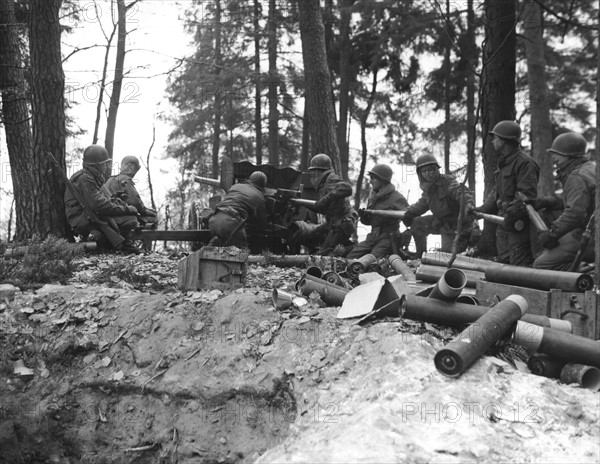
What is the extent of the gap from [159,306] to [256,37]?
18242mm

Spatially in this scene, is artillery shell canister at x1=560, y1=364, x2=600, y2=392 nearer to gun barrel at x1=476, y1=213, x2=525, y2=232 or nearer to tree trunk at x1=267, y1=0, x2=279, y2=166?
gun barrel at x1=476, y1=213, x2=525, y2=232

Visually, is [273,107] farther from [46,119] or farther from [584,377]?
[584,377]

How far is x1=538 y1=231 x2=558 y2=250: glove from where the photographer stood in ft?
23.7

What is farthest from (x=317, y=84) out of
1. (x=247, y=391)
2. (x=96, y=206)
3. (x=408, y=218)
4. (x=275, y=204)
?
(x=247, y=391)

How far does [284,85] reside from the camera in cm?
2336

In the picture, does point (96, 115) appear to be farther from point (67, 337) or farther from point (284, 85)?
point (67, 337)

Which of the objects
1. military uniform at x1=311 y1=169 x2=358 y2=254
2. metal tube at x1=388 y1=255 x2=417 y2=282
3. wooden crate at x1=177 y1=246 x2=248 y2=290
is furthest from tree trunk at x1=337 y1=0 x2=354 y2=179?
wooden crate at x1=177 y1=246 x2=248 y2=290

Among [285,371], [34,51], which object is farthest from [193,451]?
[34,51]

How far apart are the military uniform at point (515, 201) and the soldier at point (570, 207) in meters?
0.77

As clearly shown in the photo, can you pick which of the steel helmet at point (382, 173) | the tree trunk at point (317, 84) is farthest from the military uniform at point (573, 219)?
the tree trunk at point (317, 84)

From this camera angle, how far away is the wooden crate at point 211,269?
6.84 m

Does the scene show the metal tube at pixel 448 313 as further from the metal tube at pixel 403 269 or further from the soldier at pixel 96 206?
the soldier at pixel 96 206

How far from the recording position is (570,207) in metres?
7.02

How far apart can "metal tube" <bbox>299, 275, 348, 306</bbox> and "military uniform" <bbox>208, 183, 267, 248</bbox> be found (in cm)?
448
